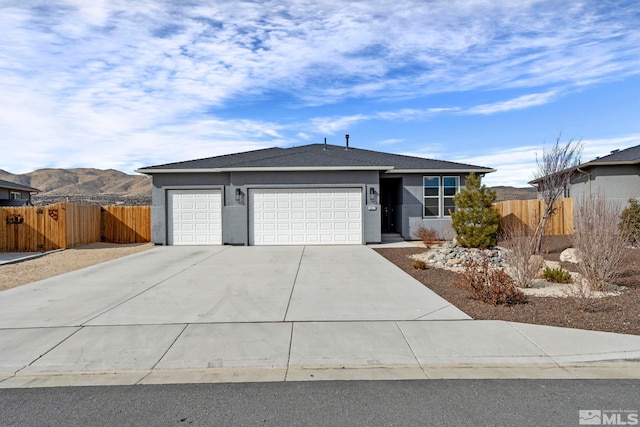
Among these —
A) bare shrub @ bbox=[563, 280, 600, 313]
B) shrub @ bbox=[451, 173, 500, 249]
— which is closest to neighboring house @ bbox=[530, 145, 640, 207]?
shrub @ bbox=[451, 173, 500, 249]

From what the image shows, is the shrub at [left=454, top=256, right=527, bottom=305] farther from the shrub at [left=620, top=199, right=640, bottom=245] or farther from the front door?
the front door

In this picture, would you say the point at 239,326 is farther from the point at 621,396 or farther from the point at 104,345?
the point at 621,396

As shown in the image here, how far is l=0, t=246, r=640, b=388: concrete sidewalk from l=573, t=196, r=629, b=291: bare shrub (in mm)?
2981

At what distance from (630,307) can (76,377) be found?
8.13m

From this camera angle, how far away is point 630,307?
672 cm

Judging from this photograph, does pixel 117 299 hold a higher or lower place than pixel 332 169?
lower

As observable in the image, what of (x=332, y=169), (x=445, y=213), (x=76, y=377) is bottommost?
(x=76, y=377)

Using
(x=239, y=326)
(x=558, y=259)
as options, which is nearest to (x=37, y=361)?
(x=239, y=326)

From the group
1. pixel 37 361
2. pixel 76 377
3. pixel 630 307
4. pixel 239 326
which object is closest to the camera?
pixel 76 377

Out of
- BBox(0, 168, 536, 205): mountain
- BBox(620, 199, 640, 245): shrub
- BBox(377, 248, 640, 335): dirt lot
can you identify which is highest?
BBox(0, 168, 536, 205): mountain

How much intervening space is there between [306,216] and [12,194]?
25.2 metres

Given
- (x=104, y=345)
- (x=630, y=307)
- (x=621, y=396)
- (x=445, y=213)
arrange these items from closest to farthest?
1. (x=621, y=396)
2. (x=104, y=345)
3. (x=630, y=307)
4. (x=445, y=213)

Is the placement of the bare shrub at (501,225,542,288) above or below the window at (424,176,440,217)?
below

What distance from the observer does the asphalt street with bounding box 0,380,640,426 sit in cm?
358
